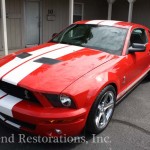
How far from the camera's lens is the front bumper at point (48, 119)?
8.74 feet

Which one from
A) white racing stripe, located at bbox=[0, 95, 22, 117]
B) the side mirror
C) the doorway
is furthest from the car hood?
the doorway

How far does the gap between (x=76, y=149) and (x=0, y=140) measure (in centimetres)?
102

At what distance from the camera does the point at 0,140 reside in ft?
10.3

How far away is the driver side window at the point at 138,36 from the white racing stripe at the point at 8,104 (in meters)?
2.55

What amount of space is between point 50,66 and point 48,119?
2.79ft

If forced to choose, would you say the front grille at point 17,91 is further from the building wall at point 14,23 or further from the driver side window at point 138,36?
the building wall at point 14,23

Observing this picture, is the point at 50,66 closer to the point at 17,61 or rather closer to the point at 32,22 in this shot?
the point at 17,61

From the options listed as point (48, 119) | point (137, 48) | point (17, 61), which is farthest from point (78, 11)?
point (48, 119)

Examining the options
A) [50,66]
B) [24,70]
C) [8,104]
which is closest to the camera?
[8,104]

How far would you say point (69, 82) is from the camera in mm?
2871

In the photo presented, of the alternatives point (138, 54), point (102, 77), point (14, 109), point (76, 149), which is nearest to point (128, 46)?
point (138, 54)

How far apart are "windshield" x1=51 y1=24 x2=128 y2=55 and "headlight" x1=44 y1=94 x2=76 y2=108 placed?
4.98 ft

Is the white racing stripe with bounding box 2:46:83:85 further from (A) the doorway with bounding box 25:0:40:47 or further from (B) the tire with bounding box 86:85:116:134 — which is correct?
(A) the doorway with bounding box 25:0:40:47

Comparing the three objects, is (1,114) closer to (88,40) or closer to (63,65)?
(63,65)
